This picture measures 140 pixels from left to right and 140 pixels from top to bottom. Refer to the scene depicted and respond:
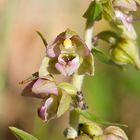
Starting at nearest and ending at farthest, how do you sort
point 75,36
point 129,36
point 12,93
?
point 75,36
point 129,36
point 12,93

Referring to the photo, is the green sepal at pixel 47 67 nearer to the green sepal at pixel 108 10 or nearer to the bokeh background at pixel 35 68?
the green sepal at pixel 108 10

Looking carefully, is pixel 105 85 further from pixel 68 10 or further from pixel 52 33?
pixel 68 10

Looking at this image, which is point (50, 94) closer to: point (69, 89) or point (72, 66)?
point (69, 89)

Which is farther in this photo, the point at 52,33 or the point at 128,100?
the point at 52,33

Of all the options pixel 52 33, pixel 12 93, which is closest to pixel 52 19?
pixel 52 33

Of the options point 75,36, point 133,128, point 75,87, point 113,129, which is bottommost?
point 133,128

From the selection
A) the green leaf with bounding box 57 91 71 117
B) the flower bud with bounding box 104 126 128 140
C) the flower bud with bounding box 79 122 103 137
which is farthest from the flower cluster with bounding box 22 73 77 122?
the flower bud with bounding box 104 126 128 140

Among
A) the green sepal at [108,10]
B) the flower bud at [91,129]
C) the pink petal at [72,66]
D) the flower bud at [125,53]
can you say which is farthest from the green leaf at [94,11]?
the flower bud at [91,129]

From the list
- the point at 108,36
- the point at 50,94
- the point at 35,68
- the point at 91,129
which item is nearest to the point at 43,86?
the point at 50,94
